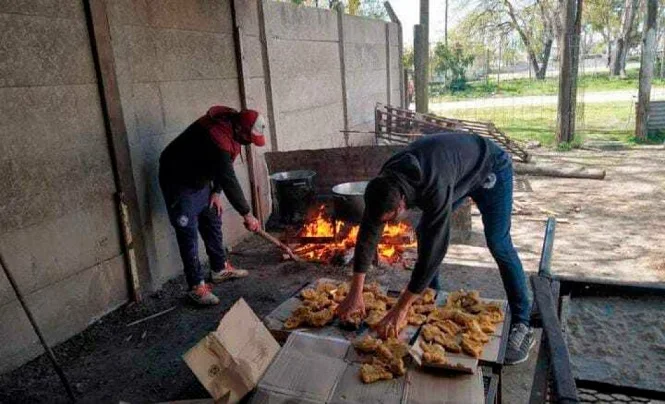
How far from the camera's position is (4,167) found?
3.38 metres

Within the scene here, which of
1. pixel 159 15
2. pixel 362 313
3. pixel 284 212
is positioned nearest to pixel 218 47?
pixel 159 15

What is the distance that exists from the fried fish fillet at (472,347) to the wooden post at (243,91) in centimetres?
414

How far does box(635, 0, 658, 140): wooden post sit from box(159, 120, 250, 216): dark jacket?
11.2m

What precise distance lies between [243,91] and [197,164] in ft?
6.71

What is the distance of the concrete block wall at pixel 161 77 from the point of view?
4.41 metres

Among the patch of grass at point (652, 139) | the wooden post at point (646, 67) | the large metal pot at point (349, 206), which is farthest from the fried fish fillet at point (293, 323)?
the wooden post at point (646, 67)

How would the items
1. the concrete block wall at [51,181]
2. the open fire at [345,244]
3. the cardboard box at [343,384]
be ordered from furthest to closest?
the open fire at [345,244] < the concrete block wall at [51,181] < the cardboard box at [343,384]

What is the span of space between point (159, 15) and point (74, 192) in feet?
6.56

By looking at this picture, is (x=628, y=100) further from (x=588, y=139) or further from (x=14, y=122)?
(x=14, y=122)

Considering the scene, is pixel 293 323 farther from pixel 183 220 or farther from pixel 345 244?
pixel 345 244

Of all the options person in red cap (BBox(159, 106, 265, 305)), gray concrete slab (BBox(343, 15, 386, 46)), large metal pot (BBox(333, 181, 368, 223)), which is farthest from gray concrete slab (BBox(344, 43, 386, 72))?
person in red cap (BBox(159, 106, 265, 305))

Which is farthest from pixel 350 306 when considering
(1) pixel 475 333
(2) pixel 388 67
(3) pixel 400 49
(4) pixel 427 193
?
(3) pixel 400 49

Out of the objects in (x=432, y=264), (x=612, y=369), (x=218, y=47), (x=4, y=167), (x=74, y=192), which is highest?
(x=218, y=47)

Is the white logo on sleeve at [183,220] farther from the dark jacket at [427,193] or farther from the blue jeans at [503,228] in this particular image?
the blue jeans at [503,228]
